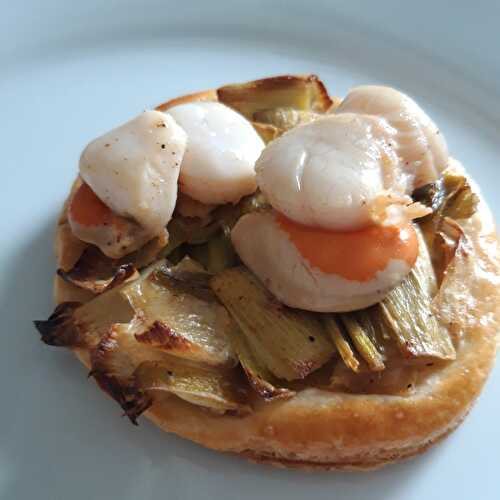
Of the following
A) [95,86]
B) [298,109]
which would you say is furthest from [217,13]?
[298,109]

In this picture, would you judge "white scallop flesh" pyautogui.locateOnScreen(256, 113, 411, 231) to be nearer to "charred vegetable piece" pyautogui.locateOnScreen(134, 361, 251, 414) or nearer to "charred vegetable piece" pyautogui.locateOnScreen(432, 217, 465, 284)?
"charred vegetable piece" pyautogui.locateOnScreen(432, 217, 465, 284)

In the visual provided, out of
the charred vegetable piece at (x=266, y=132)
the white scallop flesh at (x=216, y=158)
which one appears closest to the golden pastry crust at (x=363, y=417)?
the white scallop flesh at (x=216, y=158)

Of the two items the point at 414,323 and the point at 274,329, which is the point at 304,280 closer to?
the point at 274,329

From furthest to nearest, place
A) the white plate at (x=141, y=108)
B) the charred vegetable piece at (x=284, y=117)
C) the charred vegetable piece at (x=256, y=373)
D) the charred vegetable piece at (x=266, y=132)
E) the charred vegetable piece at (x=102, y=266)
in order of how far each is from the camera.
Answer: the charred vegetable piece at (x=284, y=117), the charred vegetable piece at (x=266, y=132), the charred vegetable piece at (x=102, y=266), the white plate at (x=141, y=108), the charred vegetable piece at (x=256, y=373)

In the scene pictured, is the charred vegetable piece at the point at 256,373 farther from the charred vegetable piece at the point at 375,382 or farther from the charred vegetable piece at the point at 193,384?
the charred vegetable piece at the point at 375,382

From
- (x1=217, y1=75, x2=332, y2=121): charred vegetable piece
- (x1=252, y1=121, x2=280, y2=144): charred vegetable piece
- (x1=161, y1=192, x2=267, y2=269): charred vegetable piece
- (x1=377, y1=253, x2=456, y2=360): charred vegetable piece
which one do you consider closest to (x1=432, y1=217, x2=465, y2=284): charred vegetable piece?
(x1=377, y1=253, x2=456, y2=360): charred vegetable piece
